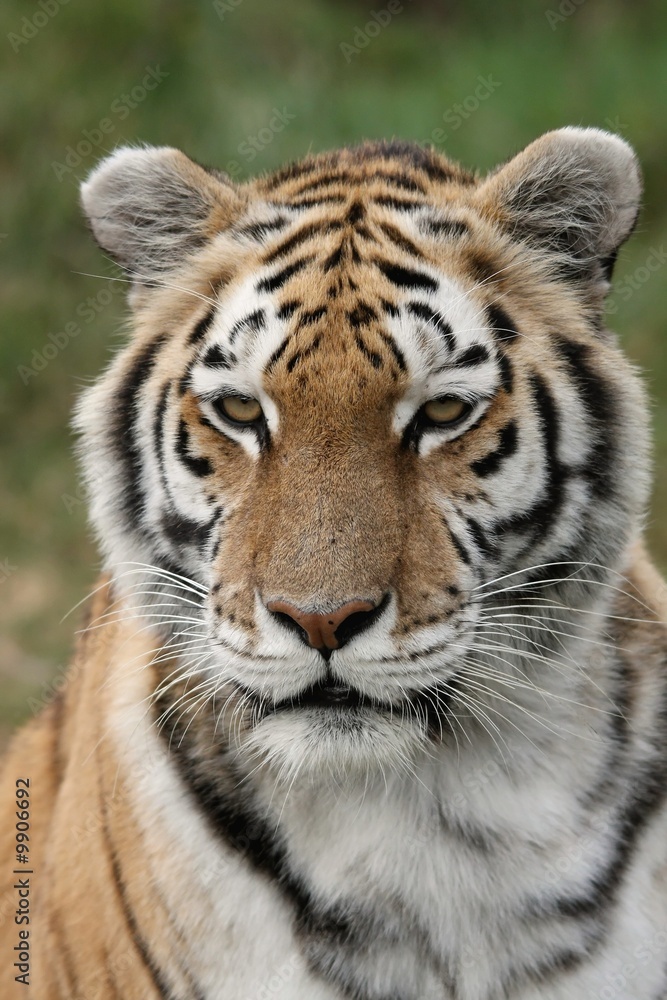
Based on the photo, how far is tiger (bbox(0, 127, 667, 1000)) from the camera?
5.88 feet

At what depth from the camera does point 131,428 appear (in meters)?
2.12

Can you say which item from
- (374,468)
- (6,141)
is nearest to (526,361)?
(374,468)

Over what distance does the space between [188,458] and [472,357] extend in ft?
1.57

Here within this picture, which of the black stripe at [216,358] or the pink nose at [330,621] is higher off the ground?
the black stripe at [216,358]

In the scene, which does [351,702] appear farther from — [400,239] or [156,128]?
[156,128]

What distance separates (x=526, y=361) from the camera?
1934mm

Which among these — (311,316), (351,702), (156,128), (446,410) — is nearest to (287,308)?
(311,316)

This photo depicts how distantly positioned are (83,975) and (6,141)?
4.65m

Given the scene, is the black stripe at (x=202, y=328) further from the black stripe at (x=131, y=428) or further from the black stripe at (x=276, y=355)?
the black stripe at (x=276, y=355)

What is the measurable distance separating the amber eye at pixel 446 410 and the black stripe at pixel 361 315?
153mm

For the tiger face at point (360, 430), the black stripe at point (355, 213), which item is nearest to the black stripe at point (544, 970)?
the tiger face at point (360, 430)

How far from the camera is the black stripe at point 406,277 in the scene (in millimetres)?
1929

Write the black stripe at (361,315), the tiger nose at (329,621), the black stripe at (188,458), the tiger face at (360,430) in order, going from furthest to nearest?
the black stripe at (188,458) < the black stripe at (361,315) < the tiger face at (360,430) < the tiger nose at (329,621)

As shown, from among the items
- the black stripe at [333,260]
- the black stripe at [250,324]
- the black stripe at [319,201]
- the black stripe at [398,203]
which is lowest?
the black stripe at [250,324]
